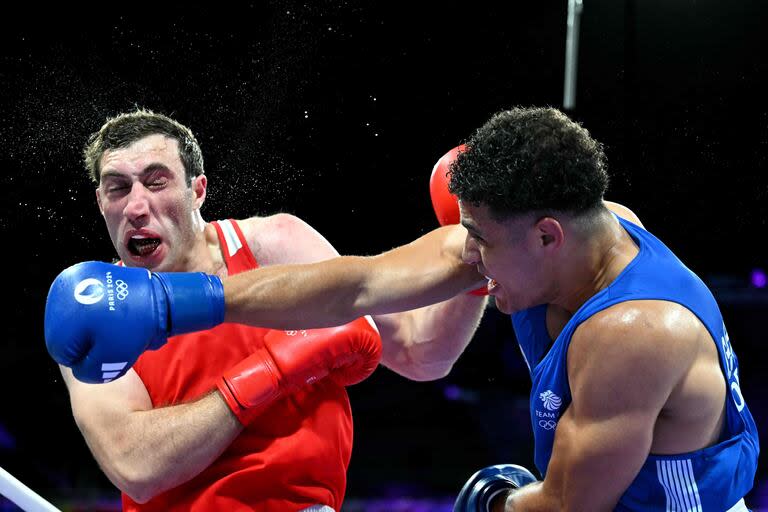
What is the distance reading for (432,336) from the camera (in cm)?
253

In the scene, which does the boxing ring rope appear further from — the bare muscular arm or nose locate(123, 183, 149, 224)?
the bare muscular arm

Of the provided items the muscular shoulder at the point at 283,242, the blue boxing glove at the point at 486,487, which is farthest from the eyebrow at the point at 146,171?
the blue boxing glove at the point at 486,487

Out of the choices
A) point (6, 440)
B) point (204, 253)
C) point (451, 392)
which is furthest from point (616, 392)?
point (6, 440)

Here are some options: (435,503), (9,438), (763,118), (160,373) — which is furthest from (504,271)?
(763,118)

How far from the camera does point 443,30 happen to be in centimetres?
482

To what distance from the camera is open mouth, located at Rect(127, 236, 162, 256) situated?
2.32 m

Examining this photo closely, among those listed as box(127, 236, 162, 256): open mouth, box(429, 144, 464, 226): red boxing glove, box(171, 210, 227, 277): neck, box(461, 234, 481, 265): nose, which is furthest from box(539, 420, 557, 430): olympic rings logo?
box(127, 236, 162, 256): open mouth

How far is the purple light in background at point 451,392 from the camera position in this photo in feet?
16.1

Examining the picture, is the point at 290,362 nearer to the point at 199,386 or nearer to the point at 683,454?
the point at 199,386

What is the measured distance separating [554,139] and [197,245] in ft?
3.62

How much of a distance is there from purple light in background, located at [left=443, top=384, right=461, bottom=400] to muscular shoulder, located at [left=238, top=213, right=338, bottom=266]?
2682mm

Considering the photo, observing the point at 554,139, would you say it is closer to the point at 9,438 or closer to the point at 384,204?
the point at 384,204

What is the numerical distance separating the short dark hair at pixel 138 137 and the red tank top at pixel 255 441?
1.75 feet

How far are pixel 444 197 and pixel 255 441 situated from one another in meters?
0.77
